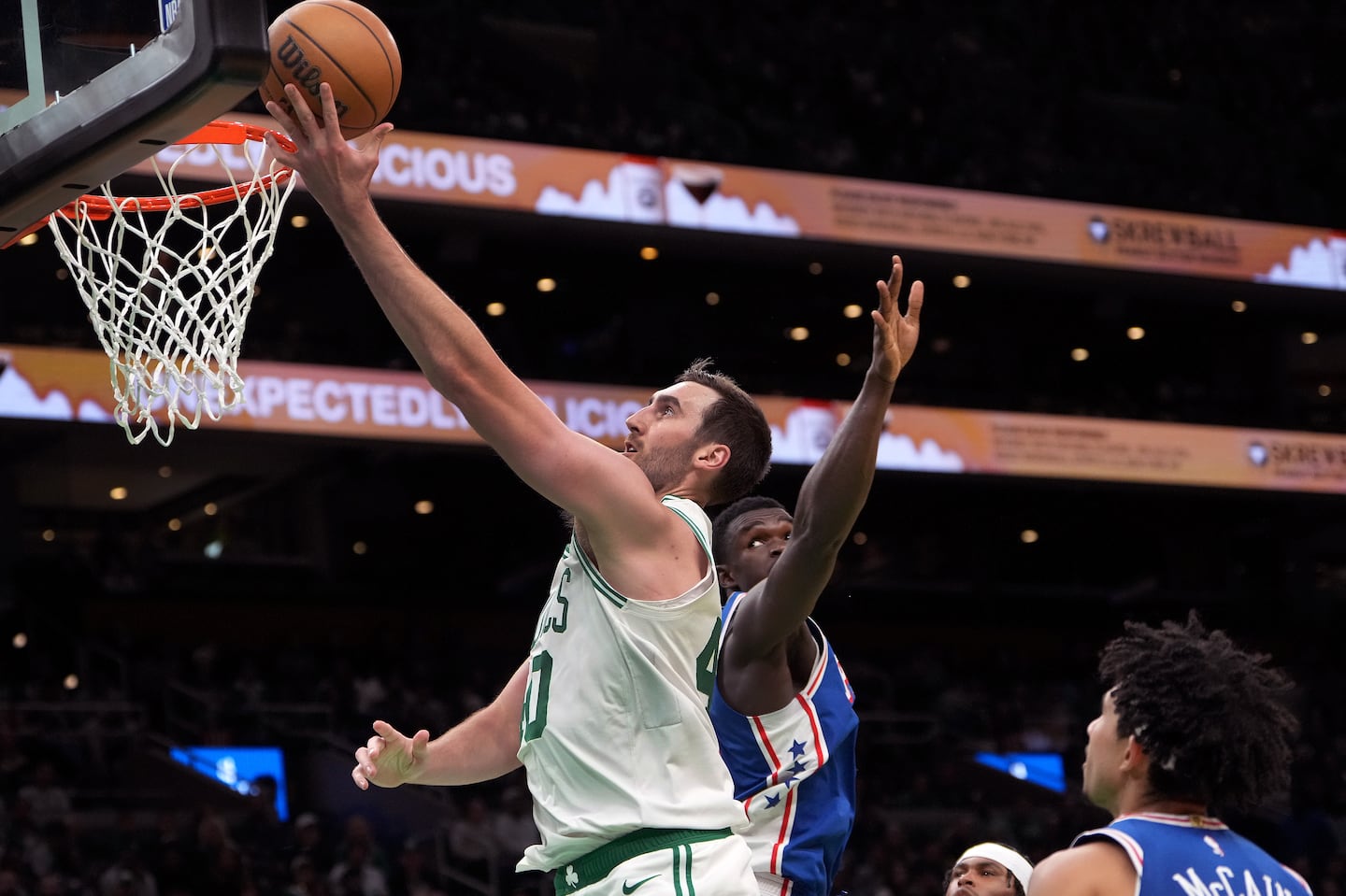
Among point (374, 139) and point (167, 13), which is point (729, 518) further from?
point (167, 13)

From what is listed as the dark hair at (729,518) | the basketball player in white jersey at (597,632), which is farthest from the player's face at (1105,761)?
the dark hair at (729,518)

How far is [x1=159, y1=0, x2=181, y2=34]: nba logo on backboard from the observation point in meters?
3.43

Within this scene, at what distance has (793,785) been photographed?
3.98m

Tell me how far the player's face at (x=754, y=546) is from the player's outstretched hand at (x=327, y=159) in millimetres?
1750

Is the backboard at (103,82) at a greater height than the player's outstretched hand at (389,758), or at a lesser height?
greater

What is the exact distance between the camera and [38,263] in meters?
19.4

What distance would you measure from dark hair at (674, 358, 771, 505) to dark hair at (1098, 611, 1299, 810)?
0.88m

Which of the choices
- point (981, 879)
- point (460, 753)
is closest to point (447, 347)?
point (460, 753)

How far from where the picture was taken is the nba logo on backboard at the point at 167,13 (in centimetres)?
343

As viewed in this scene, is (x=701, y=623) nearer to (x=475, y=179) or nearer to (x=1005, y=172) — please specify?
(x=475, y=179)

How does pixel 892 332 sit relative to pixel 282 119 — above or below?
below

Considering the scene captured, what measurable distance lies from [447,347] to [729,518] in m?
1.77

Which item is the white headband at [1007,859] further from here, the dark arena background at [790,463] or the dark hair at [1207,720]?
the dark arena background at [790,463]

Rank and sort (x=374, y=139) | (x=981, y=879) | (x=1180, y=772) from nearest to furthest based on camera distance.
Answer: (x=1180, y=772)
(x=374, y=139)
(x=981, y=879)
